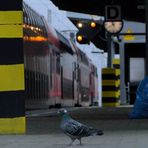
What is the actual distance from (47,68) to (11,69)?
16.1 meters

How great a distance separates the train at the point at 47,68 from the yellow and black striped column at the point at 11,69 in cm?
955

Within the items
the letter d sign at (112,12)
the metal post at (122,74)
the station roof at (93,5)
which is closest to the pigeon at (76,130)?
the letter d sign at (112,12)

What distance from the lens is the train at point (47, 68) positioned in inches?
897

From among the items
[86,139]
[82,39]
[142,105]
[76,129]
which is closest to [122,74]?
[82,39]

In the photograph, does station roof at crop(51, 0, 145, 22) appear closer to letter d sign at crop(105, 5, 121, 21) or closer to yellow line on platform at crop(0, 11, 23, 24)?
letter d sign at crop(105, 5, 121, 21)

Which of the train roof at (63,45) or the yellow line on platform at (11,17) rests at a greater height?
the train roof at (63,45)

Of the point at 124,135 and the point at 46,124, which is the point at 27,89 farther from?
the point at 124,135

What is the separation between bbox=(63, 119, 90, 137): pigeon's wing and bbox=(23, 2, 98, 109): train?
12185 millimetres

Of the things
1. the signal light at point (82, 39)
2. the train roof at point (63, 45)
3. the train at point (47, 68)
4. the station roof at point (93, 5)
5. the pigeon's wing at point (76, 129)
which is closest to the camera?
the pigeon's wing at point (76, 129)

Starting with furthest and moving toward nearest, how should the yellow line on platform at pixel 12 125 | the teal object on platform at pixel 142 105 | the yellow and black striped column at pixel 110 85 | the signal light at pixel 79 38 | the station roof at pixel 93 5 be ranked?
the yellow and black striped column at pixel 110 85 < the station roof at pixel 93 5 < the signal light at pixel 79 38 < the teal object on platform at pixel 142 105 < the yellow line on platform at pixel 12 125

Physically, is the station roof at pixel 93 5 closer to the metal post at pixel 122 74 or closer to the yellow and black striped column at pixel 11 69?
the metal post at pixel 122 74

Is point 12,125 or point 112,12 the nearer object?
point 12,125

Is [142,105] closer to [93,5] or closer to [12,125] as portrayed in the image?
[12,125]

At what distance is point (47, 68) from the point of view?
1097 inches
